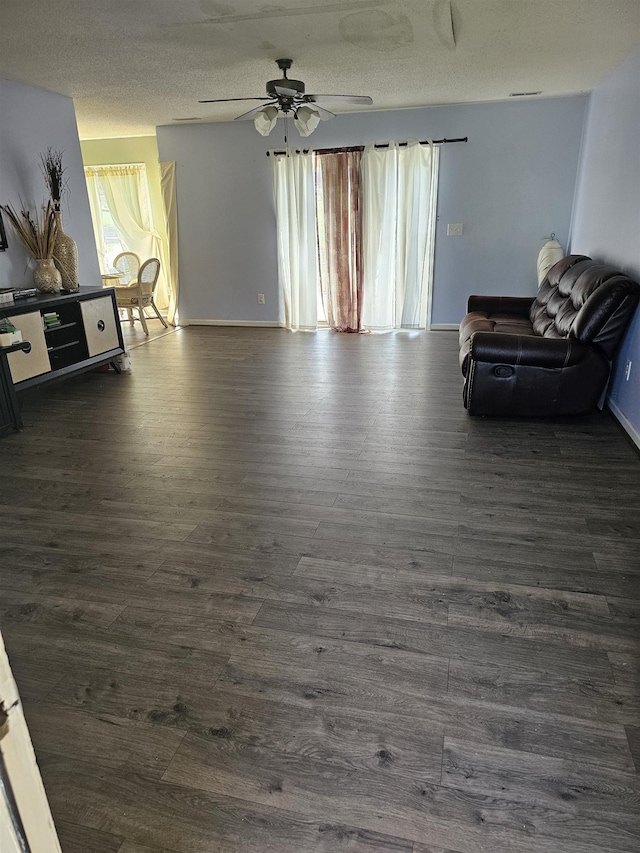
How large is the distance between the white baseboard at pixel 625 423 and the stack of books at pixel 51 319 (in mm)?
4095

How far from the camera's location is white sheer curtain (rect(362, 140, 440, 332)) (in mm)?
5918

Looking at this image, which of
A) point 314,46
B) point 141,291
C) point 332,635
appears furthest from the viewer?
point 141,291

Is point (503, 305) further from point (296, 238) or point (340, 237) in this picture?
point (296, 238)

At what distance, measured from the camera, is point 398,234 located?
20.1 feet

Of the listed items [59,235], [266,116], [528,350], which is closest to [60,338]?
[59,235]

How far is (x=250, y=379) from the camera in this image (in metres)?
4.75

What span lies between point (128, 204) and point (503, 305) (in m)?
5.69

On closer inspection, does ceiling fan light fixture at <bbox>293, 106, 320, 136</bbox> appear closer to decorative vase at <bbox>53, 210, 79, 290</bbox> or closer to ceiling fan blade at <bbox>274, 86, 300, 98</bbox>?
ceiling fan blade at <bbox>274, 86, 300, 98</bbox>

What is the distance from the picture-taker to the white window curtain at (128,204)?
25.7 feet

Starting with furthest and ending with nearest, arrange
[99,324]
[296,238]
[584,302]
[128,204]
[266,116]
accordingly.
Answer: [128,204] → [296,238] → [99,324] → [266,116] → [584,302]

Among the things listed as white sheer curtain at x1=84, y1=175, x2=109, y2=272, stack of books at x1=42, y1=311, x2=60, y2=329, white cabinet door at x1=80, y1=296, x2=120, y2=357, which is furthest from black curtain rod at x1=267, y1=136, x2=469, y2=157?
stack of books at x1=42, y1=311, x2=60, y2=329

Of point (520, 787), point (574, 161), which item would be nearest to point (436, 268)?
point (574, 161)

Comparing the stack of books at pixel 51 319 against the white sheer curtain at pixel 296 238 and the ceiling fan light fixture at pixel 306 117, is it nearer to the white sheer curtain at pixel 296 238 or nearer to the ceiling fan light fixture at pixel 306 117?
the ceiling fan light fixture at pixel 306 117

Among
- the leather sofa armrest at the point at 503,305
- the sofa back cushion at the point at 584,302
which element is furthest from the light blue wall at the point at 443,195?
the sofa back cushion at the point at 584,302
